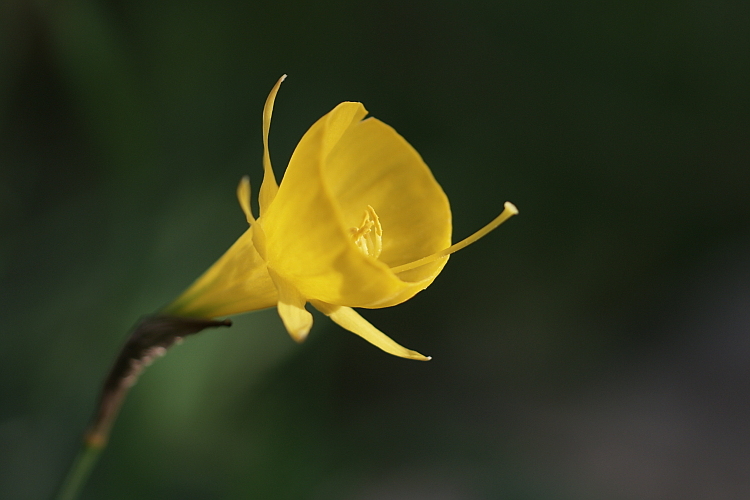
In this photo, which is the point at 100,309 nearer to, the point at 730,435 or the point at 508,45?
the point at 508,45

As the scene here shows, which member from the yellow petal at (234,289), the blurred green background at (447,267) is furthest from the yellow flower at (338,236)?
the blurred green background at (447,267)

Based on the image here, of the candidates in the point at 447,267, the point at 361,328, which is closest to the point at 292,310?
the point at 361,328

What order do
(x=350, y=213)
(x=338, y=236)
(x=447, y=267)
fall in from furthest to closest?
1. (x=447, y=267)
2. (x=350, y=213)
3. (x=338, y=236)

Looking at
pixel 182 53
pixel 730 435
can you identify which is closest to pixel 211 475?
pixel 182 53

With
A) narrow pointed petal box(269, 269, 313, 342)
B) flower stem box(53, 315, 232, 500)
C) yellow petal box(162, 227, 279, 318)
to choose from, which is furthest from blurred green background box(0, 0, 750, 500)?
narrow pointed petal box(269, 269, 313, 342)

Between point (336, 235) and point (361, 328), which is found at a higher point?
point (336, 235)

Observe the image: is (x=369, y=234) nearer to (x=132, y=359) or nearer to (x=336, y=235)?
(x=336, y=235)

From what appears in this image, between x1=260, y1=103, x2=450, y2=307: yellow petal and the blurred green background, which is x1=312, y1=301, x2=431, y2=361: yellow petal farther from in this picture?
the blurred green background
